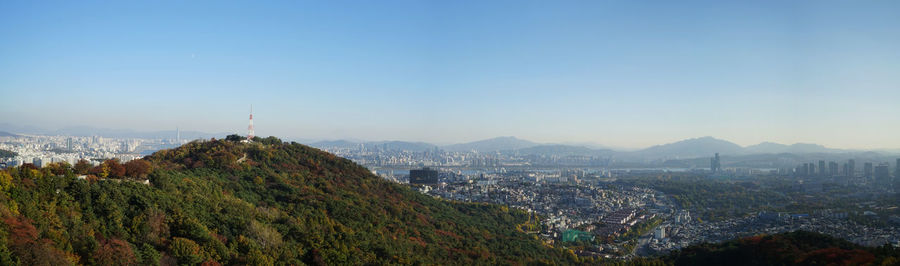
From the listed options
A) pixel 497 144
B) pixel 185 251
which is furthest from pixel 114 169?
pixel 497 144

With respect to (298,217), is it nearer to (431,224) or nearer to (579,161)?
(431,224)

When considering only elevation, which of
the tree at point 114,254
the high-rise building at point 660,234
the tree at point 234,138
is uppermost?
the tree at point 234,138

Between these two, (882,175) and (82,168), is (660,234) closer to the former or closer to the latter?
(82,168)

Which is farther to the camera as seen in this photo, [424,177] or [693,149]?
[693,149]

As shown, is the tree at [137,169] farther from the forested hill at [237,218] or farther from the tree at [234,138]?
the tree at [234,138]

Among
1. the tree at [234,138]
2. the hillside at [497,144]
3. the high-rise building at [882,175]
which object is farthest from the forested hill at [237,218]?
the hillside at [497,144]

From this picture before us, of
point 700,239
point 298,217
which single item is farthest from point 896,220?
point 298,217
